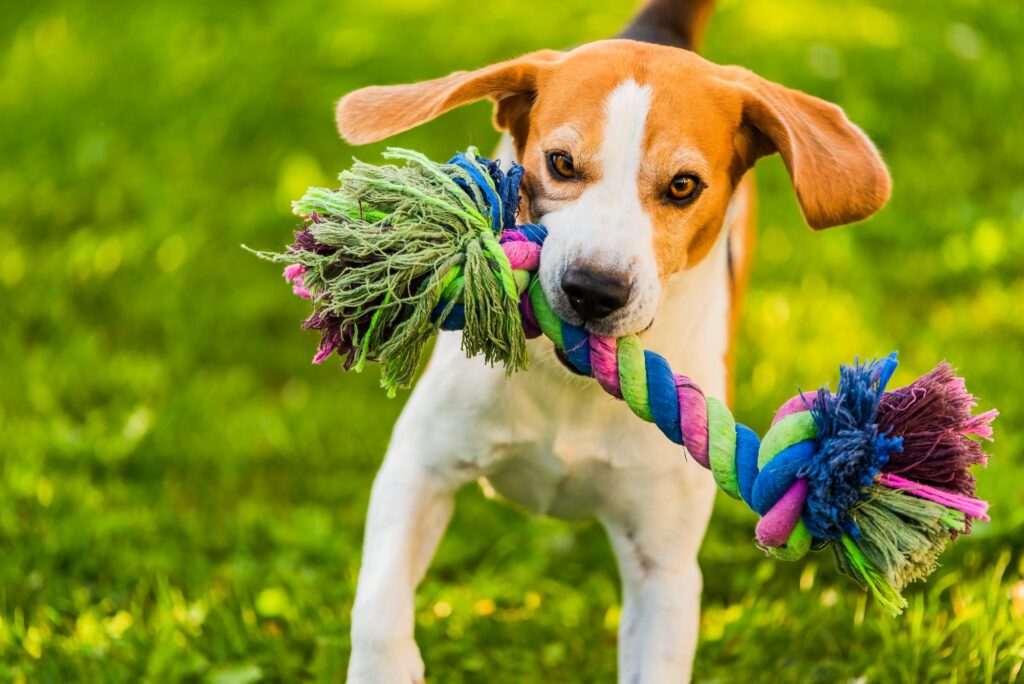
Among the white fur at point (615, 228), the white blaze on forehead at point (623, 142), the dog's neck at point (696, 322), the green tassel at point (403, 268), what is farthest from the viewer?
the dog's neck at point (696, 322)

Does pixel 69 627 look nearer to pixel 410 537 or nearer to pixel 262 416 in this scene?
pixel 410 537

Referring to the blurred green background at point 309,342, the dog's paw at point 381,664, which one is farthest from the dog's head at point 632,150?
the blurred green background at point 309,342

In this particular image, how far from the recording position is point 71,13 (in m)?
7.40

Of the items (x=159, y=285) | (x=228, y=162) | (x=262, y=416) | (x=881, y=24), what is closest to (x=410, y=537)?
(x=262, y=416)

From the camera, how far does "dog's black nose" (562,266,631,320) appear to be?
2.90 m

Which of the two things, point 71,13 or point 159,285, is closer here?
point 159,285

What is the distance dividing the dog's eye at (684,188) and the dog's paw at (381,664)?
4.00 ft

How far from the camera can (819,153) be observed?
3.30 meters

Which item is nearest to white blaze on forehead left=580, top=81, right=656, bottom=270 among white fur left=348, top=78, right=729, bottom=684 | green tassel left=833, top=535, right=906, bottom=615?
white fur left=348, top=78, right=729, bottom=684

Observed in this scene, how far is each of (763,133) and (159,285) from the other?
3.34 metres

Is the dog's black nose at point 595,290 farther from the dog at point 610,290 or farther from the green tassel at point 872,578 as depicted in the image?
the green tassel at point 872,578

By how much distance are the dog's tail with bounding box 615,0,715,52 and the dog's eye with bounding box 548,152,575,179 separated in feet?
4.71

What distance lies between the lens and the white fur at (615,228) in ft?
9.64

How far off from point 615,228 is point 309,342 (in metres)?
3.31
